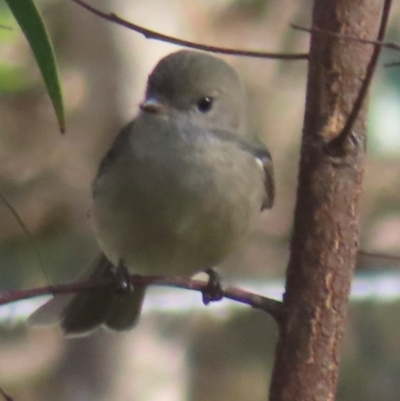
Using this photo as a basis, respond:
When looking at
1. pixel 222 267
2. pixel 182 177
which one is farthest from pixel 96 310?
pixel 222 267

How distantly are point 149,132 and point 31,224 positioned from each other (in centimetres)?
146

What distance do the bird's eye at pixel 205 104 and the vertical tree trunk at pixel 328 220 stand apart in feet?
1.79

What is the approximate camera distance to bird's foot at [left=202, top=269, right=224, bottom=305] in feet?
4.81

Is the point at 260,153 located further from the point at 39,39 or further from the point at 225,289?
the point at 39,39

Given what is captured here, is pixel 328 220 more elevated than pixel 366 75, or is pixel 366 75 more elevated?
pixel 366 75

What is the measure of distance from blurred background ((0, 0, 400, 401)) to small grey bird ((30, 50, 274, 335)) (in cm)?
112

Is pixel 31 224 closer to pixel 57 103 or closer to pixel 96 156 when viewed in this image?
pixel 96 156

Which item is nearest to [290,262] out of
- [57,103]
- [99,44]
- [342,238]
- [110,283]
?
[342,238]

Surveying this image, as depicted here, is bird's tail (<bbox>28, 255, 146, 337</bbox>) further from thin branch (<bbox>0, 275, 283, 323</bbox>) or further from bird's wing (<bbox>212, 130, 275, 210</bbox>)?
thin branch (<bbox>0, 275, 283, 323</bbox>)

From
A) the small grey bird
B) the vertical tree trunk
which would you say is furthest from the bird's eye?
the vertical tree trunk

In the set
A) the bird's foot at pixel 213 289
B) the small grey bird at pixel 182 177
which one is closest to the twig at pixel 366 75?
the bird's foot at pixel 213 289

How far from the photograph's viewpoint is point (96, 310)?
198cm

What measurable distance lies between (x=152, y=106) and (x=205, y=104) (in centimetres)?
13

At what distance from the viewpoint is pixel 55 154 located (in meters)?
3.04
